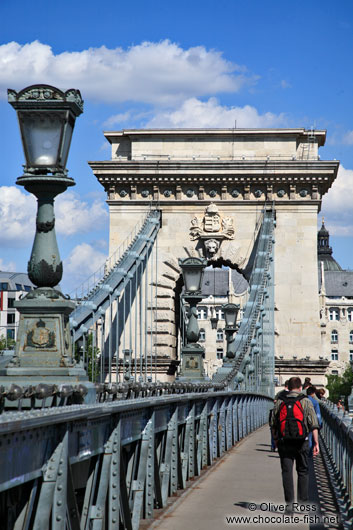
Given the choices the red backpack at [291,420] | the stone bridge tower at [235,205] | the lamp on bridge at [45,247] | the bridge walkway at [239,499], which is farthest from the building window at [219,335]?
the lamp on bridge at [45,247]

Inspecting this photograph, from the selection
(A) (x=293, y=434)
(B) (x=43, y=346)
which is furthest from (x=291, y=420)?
(B) (x=43, y=346)

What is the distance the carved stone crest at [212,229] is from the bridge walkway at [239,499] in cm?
2728

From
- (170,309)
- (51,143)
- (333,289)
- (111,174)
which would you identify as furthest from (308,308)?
(333,289)

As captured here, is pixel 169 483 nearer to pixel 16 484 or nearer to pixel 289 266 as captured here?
pixel 16 484

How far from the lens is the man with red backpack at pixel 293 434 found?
10477mm

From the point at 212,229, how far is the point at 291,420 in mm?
33417

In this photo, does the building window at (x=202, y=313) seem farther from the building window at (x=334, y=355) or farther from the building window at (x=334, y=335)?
the building window at (x=334, y=355)

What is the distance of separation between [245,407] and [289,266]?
2009 cm

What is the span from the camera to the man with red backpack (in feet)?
34.4

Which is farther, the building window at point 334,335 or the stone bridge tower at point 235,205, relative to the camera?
the building window at point 334,335

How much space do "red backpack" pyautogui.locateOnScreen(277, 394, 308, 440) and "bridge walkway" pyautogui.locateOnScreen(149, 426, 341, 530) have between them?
77 centimetres

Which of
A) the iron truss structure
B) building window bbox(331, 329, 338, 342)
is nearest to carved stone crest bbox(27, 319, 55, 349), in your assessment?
the iron truss structure

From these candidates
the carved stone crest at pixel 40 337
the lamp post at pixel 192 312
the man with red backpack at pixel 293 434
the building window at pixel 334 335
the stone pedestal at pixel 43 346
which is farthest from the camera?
the building window at pixel 334 335

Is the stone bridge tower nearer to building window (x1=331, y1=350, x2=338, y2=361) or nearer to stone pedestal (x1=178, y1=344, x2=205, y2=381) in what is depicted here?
stone pedestal (x1=178, y1=344, x2=205, y2=381)
